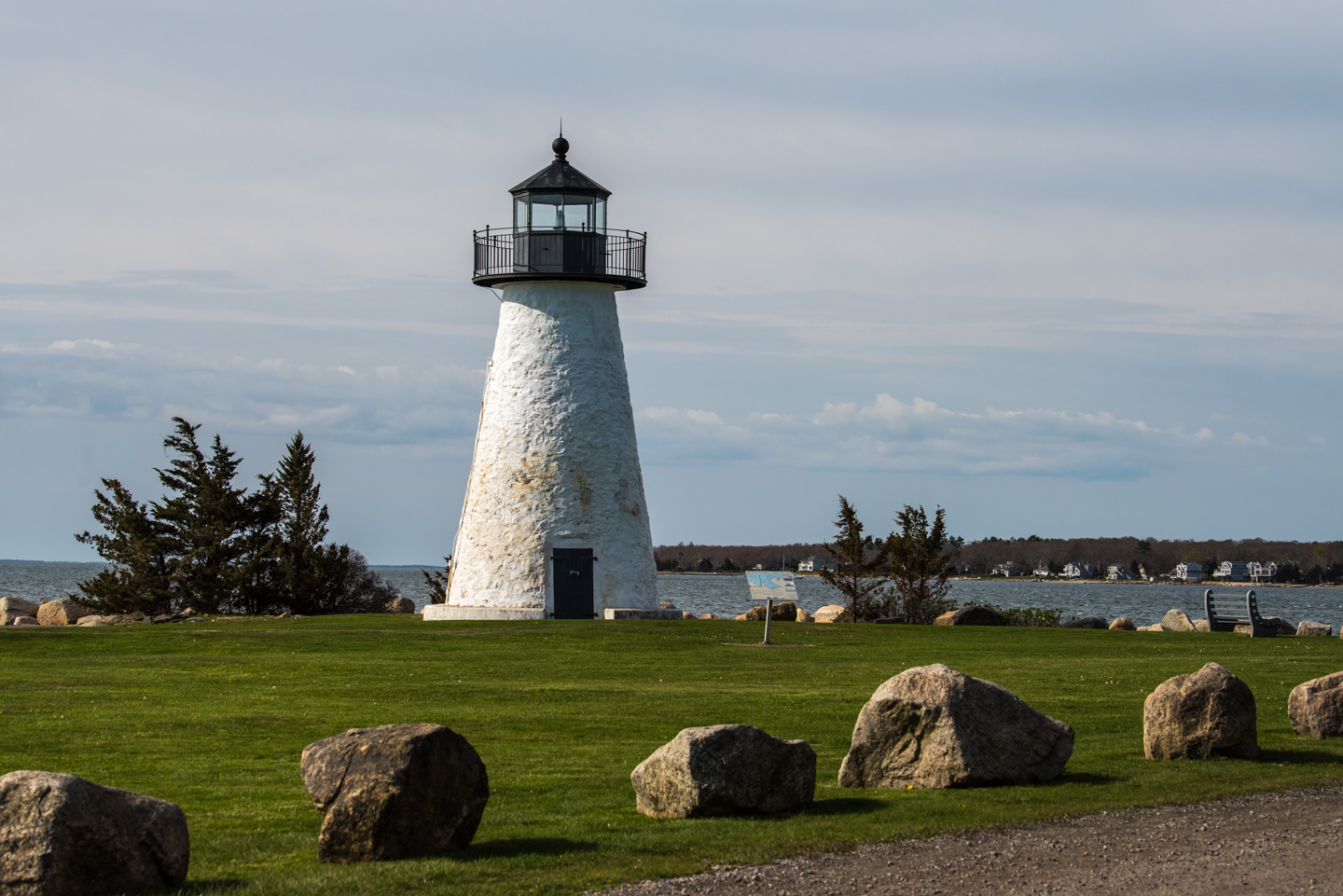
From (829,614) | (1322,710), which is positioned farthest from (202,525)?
(1322,710)

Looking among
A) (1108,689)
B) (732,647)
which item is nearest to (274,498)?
(732,647)

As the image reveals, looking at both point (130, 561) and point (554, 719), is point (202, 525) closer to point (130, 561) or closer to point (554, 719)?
point (130, 561)

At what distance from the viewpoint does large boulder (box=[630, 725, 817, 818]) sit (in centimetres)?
1135

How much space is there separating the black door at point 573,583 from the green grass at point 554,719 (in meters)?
3.23

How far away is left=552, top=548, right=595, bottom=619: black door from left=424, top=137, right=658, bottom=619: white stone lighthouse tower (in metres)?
0.02

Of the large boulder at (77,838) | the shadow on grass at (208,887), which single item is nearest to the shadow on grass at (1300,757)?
the shadow on grass at (208,887)

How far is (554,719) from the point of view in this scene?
17.6 meters

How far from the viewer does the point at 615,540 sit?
37.0 meters

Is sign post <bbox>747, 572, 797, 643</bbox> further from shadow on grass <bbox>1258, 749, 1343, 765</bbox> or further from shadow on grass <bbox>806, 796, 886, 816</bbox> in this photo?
shadow on grass <bbox>806, 796, 886, 816</bbox>

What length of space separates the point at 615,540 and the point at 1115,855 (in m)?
27.1

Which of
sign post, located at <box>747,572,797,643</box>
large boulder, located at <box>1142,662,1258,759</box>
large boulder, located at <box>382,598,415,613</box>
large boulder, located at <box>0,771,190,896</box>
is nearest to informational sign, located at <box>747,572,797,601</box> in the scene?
sign post, located at <box>747,572,797,643</box>

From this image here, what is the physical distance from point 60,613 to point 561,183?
1945cm

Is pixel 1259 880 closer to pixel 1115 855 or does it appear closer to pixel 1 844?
pixel 1115 855

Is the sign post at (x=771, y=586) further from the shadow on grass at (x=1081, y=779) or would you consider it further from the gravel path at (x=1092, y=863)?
the gravel path at (x=1092, y=863)
